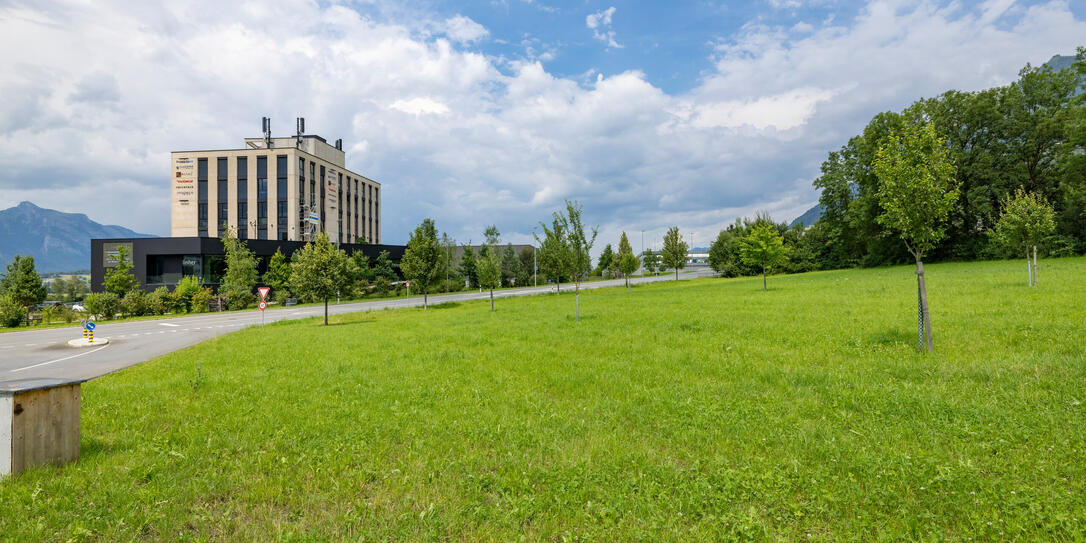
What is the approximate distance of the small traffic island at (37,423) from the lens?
470 centimetres

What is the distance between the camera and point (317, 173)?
240 ft

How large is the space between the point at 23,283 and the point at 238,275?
46.1 feet

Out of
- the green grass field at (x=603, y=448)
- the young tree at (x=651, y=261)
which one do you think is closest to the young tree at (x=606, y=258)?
the young tree at (x=651, y=261)

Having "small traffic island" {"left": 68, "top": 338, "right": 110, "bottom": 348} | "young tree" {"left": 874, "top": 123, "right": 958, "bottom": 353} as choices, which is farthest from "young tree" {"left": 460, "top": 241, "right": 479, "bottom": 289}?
"young tree" {"left": 874, "top": 123, "right": 958, "bottom": 353}

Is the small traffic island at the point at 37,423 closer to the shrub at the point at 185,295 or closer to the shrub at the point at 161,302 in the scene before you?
the shrub at the point at 161,302

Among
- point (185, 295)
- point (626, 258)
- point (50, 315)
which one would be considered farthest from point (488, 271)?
point (50, 315)

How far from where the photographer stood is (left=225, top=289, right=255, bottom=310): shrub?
1582 inches

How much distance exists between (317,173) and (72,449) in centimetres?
7666

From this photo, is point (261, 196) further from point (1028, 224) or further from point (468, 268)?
point (1028, 224)

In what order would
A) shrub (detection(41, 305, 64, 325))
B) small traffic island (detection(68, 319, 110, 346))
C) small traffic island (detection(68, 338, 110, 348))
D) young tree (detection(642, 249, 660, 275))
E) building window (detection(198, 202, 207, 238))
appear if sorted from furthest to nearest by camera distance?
young tree (detection(642, 249, 660, 275))
building window (detection(198, 202, 207, 238))
shrub (detection(41, 305, 64, 325))
small traffic island (detection(68, 338, 110, 348))
small traffic island (detection(68, 319, 110, 346))

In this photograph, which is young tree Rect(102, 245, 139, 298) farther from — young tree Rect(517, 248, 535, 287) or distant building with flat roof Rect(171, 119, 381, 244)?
young tree Rect(517, 248, 535, 287)

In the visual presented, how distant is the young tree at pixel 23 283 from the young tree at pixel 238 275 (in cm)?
1177

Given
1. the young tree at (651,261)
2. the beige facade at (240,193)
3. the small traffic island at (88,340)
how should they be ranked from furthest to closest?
the young tree at (651,261) < the beige facade at (240,193) < the small traffic island at (88,340)

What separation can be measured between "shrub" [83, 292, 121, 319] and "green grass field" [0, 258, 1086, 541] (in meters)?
31.6
